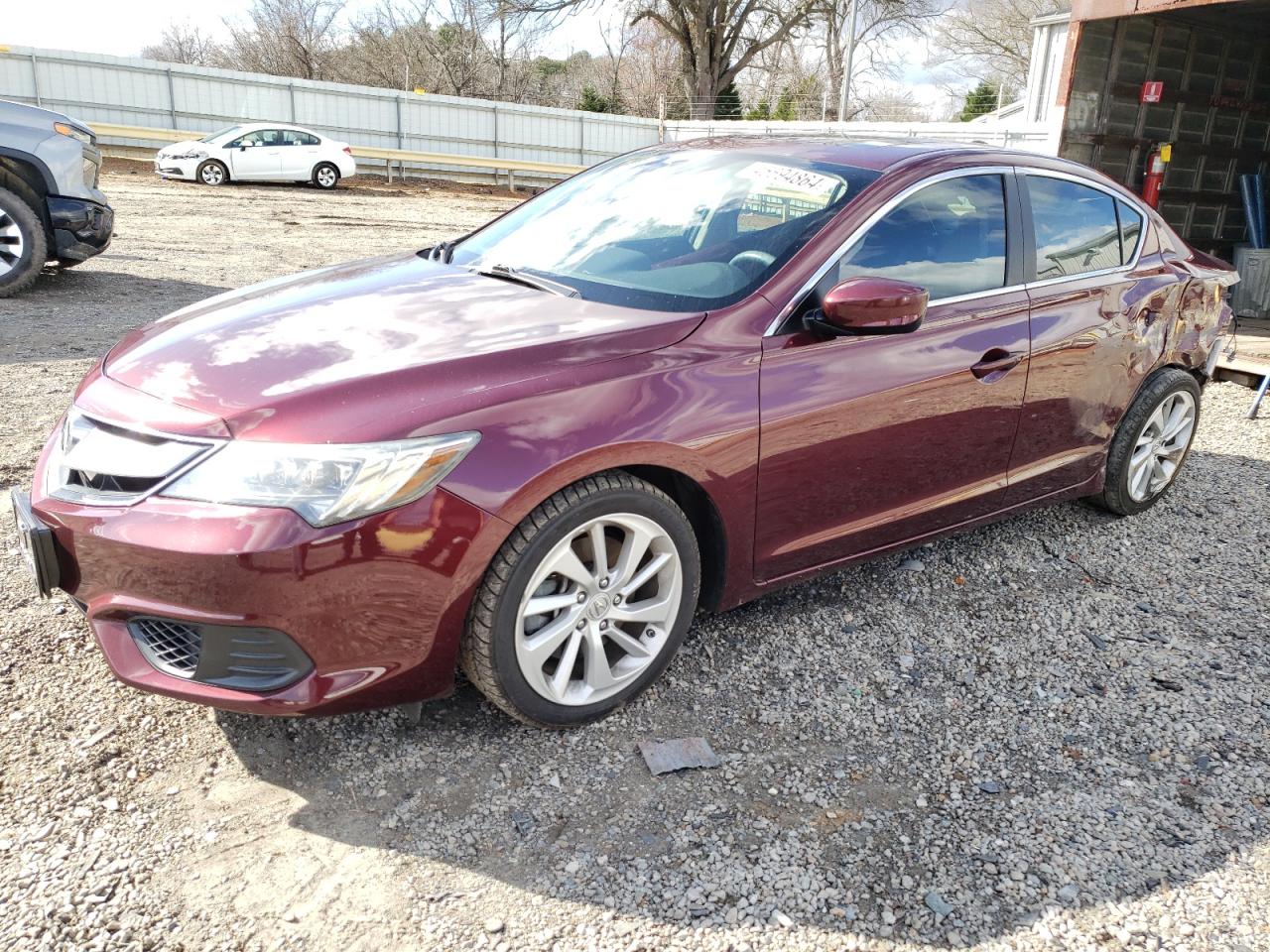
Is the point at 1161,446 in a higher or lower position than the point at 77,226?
lower

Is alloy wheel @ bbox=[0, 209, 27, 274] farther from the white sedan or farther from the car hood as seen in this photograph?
the white sedan

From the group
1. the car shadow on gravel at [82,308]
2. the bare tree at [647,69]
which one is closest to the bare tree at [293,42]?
the bare tree at [647,69]

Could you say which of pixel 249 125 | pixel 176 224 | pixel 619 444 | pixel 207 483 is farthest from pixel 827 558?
pixel 249 125

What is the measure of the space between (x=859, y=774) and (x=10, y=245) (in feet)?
26.3

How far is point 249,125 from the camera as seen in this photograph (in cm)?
2025

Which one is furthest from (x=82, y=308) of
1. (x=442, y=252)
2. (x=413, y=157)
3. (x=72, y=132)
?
(x=413, y=157)

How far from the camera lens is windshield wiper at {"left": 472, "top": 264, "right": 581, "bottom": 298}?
3.16m

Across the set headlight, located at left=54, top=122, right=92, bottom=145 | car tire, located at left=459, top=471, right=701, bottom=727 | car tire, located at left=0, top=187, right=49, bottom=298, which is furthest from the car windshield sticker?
headlight, located at left=54, top=122, right=92, bottom=145

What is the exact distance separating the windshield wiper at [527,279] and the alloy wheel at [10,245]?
622 cm

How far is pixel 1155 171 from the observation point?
11.6m

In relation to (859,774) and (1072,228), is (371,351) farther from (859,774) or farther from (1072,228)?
(1072,228)

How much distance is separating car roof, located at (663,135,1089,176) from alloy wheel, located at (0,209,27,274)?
20.7 ft

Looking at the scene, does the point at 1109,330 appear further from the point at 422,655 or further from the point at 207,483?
the point at 207,483

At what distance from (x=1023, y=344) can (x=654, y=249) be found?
1.40 metres
